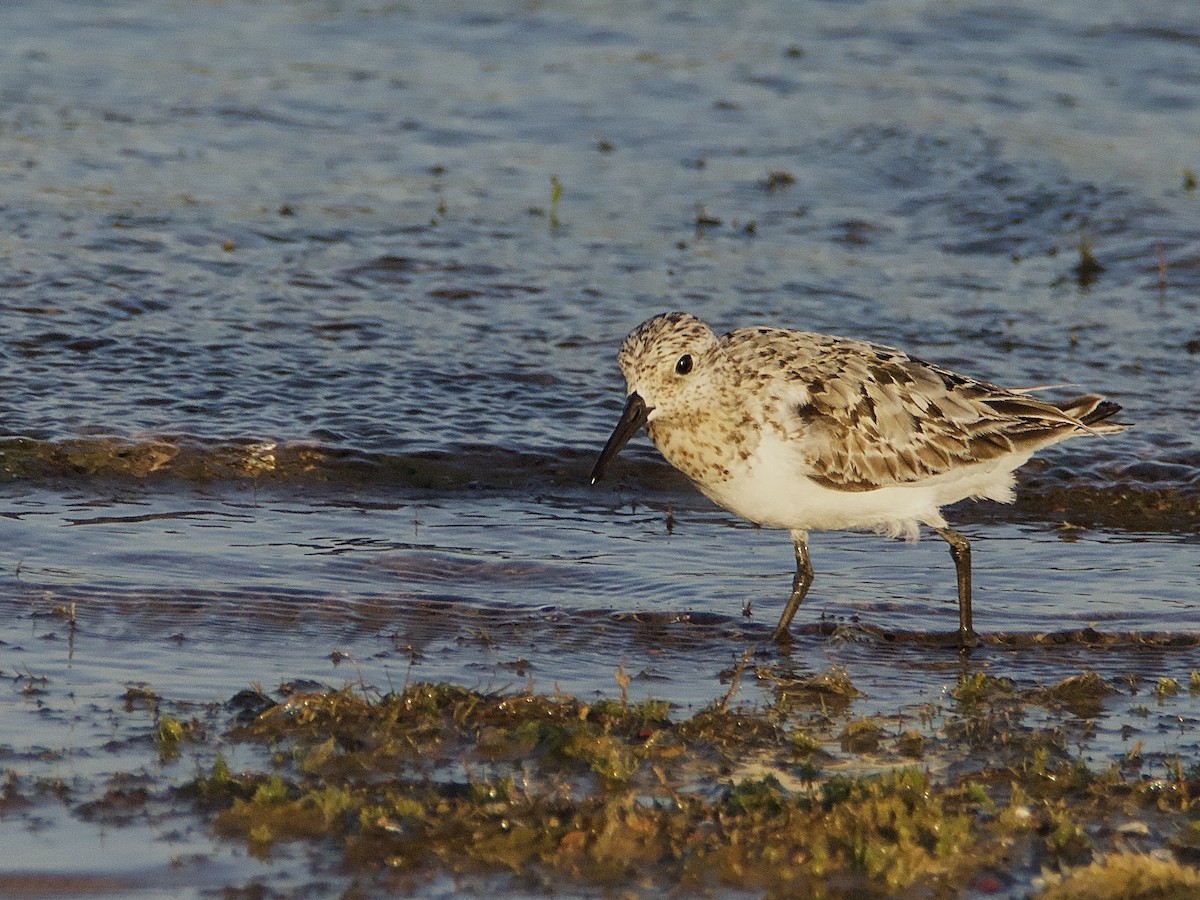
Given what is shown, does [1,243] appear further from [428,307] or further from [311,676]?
[311,676]

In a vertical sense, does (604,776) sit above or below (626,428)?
below

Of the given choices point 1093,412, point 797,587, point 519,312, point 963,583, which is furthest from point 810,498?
point 519,312

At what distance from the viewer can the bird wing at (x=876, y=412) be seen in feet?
24.6

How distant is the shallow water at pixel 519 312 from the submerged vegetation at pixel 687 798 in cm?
44

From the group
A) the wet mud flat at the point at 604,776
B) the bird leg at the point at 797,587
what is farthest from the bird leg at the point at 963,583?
the bird leg at the point at 797,587

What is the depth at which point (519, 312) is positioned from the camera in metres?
11.8

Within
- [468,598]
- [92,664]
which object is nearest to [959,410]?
[468,598]

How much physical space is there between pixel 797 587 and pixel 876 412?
0.84 meters

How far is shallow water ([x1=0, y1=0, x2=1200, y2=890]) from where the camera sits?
7332mm

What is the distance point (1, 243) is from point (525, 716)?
7669 millimetres

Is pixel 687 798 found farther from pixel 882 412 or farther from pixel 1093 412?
pixel 1093 412

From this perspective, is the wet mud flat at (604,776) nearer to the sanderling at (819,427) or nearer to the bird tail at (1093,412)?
the sanderling at (819,427)

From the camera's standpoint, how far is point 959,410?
7926mm

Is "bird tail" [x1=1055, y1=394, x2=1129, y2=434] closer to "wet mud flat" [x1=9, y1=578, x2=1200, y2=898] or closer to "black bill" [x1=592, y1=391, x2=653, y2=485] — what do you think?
"wet mud flat" [x1=9, y1=578, x2=1200, y2=898]
